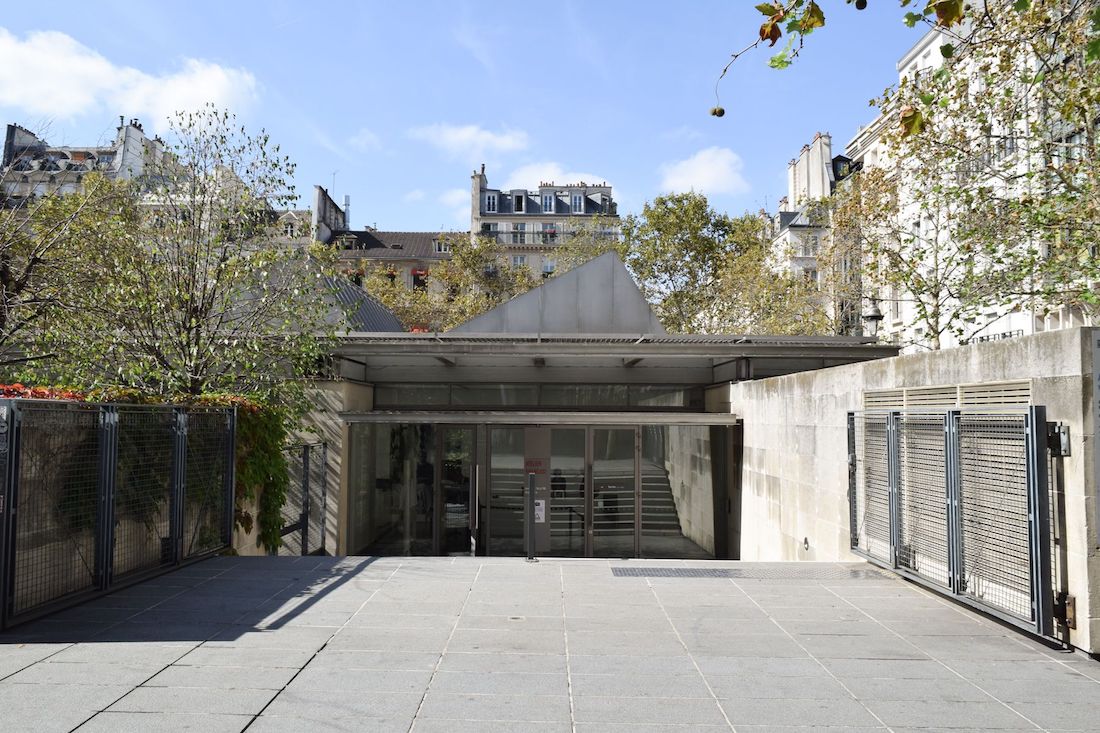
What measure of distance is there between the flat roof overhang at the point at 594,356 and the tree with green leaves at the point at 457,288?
25940 millimetres

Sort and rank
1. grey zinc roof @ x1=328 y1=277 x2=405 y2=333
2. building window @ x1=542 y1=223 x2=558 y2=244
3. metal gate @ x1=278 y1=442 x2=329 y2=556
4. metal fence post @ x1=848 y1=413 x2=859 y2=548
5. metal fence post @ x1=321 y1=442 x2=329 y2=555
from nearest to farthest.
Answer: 1. metal fence post @ x1=848 y1=413 x2=859 y2=548
2. metal gate @ x1=278 y1=442 x2=329 y2=556
3. metal fence post @ x1=321 y1=442 x2=329 y2=555
4. grey zinc roof @ x1=328 y1=277 x2=405 y2=333
5. building window @ x1=542 y1=223 x2=558 y2=244

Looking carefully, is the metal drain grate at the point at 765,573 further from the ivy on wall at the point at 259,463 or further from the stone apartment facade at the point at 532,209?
the stone apartment facade at the point at 532,209

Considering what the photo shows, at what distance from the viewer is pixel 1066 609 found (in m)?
5.63

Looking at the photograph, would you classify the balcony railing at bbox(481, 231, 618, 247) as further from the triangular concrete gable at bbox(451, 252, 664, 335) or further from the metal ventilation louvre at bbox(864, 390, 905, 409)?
the metal ventilation louvre at bbox(864, 390, 905, 409)

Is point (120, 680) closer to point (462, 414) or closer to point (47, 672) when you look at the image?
point (47, 672)

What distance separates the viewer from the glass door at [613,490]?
52.7 ft

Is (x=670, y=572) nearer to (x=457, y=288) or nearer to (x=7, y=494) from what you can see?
(x=7, y=494)

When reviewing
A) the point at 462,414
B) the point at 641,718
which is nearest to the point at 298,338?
the point at 462,414

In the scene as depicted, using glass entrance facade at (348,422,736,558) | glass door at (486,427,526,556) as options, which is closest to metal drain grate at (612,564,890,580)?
glass entrance facade at (348,422,736,558)

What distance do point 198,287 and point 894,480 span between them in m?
9.35

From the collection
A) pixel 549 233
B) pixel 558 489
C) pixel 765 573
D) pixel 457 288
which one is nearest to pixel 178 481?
pixel 765 573

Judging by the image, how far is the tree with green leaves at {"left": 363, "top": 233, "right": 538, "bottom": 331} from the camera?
43.4 m

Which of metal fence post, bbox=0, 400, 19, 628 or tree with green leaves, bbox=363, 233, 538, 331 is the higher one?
tree with green leaves, bbox=363, 233, 538, 331

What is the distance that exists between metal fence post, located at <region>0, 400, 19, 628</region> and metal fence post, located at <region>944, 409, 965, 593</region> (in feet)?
22.7
